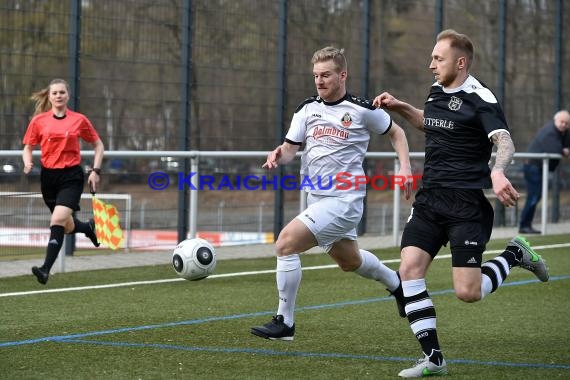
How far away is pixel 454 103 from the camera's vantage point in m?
6.86

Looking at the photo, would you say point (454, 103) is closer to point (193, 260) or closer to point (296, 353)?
point (296, 353)

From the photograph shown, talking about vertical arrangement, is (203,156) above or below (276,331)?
above

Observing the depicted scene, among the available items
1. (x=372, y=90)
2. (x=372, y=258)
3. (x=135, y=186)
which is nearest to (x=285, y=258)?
(x=372, y=258)

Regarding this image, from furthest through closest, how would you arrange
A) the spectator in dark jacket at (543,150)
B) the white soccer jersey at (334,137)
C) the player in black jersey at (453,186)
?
the spectator in dark jacket at (543,150) < the white soccer jersey at (334,137) < the player in black jersey at (453,186)

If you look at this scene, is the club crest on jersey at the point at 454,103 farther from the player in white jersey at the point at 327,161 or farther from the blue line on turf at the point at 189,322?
the blue line on turf at the point at 189,322

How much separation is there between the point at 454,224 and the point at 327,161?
1.47 m

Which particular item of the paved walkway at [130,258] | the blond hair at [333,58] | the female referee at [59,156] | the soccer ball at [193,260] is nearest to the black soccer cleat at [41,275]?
the female referee at [59,156]

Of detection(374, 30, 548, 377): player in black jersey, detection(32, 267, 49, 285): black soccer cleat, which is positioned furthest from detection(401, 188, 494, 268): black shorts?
detection(32, 267, 49, 285): black soccer cleat

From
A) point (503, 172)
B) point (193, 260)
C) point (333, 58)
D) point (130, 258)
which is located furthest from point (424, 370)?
point (130, 258)

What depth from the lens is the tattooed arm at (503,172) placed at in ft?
20.3

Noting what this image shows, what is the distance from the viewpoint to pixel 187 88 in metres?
15.5

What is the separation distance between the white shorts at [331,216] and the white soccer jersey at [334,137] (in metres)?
0.06

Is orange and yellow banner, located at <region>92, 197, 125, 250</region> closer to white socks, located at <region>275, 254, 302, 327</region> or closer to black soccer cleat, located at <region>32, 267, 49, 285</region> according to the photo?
black soccer cleat, located at <region>32, 267, 49, 285</region>

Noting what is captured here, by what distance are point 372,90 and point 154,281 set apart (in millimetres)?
7791
